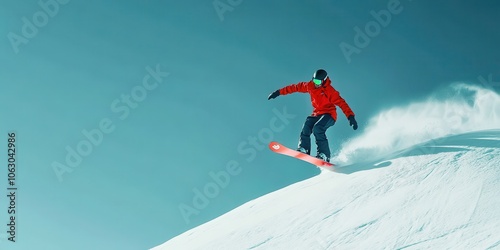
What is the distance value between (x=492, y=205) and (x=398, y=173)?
170 centimetres

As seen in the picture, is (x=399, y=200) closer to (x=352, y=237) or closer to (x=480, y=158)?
(x=352, y=237)

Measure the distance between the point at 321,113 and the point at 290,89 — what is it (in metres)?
0.99

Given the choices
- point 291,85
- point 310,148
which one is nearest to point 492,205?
point 310,148

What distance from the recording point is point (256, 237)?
545cm

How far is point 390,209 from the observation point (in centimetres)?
525

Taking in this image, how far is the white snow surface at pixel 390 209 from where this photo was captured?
452 centimetres

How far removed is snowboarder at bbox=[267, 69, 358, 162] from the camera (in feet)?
30.7

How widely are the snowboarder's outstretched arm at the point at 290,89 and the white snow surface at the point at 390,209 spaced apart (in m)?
2.77

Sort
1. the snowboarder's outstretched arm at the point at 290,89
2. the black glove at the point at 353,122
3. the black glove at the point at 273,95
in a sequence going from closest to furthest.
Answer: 1. the black glove at the point at 353,122
2. the snowboarder's outstretched arm at the point at 290,89
3. the black glove at the point at 273,95

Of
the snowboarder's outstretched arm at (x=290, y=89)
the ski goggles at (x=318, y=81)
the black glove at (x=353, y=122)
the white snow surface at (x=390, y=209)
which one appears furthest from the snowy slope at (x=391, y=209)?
the snowboarder's outstretched arm at (x=290, y=89)

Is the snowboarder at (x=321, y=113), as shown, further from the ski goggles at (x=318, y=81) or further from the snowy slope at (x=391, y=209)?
the snowy slope at (x=391, y=209)

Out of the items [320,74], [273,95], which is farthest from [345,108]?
[273,95]

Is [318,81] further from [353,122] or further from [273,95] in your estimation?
[273,95]

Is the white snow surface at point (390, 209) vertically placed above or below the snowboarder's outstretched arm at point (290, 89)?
below
